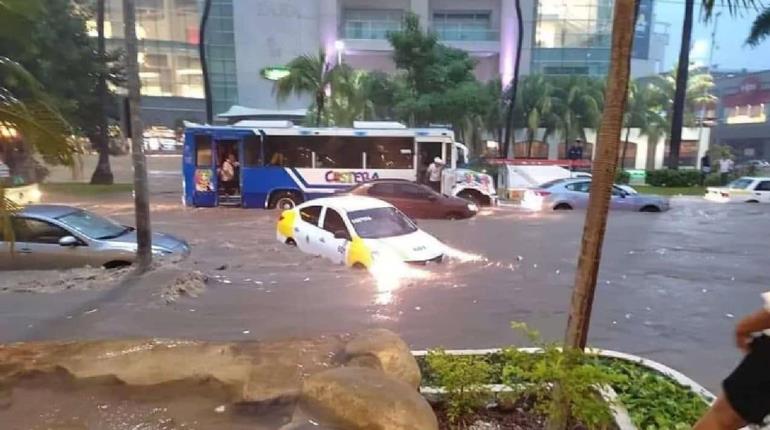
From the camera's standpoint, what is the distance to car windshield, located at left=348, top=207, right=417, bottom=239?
9719 mm

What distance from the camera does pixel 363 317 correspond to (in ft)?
22.4

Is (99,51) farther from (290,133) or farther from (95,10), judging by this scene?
(290,133)

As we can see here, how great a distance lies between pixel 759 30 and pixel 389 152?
59.9ft

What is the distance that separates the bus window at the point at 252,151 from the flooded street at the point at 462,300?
244 inches

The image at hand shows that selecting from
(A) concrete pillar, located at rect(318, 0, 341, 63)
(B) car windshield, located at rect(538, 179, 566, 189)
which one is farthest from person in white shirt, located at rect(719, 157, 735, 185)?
(A) concrete pillar, located at rect(318, 0, 341, 63)

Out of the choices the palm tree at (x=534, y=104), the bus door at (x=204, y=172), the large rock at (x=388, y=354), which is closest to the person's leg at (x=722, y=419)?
the large rock at (x=388, y=354)

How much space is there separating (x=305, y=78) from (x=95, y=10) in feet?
37.8

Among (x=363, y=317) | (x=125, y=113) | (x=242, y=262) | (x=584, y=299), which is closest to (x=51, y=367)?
(x=363, y=317)

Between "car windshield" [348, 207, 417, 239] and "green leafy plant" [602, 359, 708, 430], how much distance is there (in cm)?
568

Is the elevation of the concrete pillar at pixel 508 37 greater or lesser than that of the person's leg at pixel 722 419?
greater

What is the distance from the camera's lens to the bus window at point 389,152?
1966cm

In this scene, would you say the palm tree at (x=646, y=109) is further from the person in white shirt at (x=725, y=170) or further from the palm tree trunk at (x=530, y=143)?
the person in white shirt at (x=725, y=170)

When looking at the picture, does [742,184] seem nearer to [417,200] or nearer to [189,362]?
[417,200]

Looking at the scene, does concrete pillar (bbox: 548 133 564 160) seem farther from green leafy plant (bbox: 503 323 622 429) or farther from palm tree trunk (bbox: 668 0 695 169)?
green leafy plant (bbox: 503 323 622 429)
